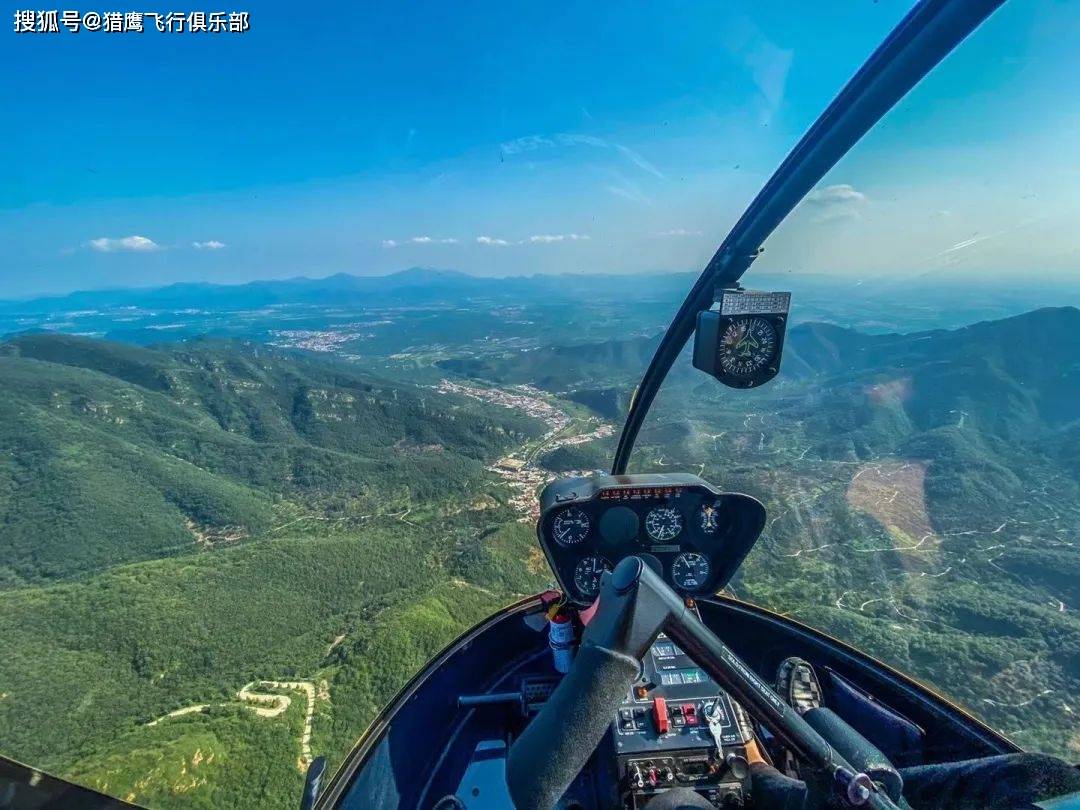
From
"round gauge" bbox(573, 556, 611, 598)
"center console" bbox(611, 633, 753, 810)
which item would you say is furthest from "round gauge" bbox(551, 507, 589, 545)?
"center console" bbox(611, 633, 753, 810)

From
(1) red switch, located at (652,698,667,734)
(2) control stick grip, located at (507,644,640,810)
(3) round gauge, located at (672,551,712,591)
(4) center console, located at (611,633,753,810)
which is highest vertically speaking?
(2) control stick grip, located at (507,644,640,810)

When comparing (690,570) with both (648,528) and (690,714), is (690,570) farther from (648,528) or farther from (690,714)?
(690,714)

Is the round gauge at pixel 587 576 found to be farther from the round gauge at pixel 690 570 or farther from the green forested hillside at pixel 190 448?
the green forested hillside at pixel 190 448

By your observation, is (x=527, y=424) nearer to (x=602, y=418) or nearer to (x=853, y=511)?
(x=602, y=418)

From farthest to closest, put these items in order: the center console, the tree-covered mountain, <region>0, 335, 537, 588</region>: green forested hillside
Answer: <region>0, 335, 537, 588</region>: green forested hillside → the tree-covered mountain → the center console

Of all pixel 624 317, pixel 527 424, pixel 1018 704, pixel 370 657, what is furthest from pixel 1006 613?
pixel 527 424

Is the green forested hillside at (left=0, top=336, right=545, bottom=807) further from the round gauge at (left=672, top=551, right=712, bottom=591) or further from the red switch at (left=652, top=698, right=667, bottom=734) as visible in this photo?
the round gauge at (left=672, top=551, right=712, bottom=591)
